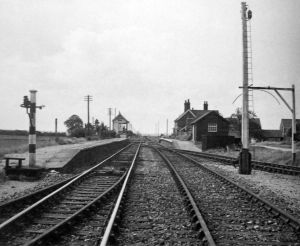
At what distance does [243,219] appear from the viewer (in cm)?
564

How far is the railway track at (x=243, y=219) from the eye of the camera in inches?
182

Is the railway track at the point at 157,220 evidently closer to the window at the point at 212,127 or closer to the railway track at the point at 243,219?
the railway track at the point at 243,219

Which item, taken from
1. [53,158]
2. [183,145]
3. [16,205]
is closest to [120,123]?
[183,145]

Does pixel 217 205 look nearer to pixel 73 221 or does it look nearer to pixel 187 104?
pixel 73 221

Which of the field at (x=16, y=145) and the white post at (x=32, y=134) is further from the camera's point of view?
the field at (x=16, y=145)

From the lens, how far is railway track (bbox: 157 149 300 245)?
182 inches

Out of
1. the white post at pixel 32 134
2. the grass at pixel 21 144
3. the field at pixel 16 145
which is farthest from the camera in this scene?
the field at pixel 16 145

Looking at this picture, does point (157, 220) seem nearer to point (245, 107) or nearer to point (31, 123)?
point (31, 123)

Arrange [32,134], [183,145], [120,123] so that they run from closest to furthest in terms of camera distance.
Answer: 1. [32,134]
2. [183,145]
3. [120,123]

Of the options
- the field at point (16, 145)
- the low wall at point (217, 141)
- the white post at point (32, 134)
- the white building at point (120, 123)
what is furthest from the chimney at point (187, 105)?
the white post at point (32, 134)

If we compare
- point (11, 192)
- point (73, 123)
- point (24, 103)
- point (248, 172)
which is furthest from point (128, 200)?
point (73, 123)

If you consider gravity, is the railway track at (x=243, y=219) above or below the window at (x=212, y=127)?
below

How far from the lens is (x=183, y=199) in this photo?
709 cm

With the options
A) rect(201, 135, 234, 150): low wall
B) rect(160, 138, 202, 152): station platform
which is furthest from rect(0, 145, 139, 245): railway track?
rect(160, 138, 202, 152): station platform
